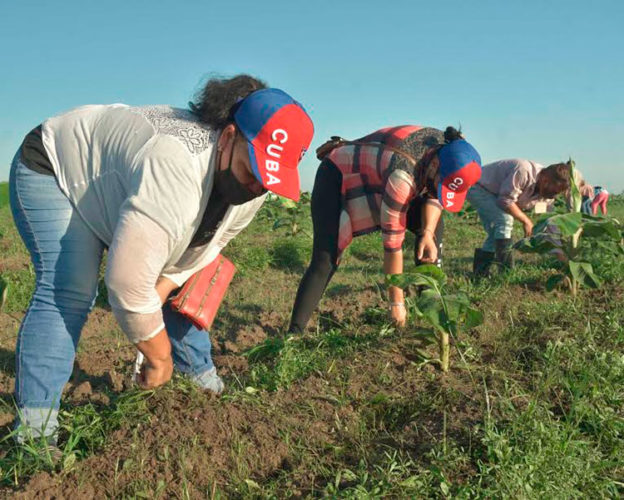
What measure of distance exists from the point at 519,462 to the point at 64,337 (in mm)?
1637

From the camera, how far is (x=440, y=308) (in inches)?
96.0

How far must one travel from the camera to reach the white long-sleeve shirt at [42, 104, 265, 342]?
1779mm

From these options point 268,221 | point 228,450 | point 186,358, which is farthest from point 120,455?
point 268,221

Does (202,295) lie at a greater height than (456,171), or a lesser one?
lesser

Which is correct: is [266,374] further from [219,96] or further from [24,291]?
[24,291]

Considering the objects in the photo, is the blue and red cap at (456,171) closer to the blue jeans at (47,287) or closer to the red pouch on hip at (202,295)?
the red pouch on hip at (202,295)

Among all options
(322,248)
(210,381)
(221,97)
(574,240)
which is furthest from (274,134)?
(574,240)

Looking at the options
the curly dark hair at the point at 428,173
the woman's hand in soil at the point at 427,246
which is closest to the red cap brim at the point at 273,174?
the curly dark hair at the point at 428,173

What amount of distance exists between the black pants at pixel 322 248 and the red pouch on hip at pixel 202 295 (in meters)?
0.87

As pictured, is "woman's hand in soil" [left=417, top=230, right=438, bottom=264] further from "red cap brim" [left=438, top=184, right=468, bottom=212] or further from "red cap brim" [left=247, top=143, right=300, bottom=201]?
"red cap brim" [left=247, top=143, right=300, bottom=201]

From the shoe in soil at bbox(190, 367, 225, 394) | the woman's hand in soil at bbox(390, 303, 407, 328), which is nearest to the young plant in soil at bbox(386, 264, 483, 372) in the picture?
the woman's hand in soil at bbox(390, 303, 407, 328)

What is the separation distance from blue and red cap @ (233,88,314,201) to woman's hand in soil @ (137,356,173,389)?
817 millimetres

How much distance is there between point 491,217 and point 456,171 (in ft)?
8.29

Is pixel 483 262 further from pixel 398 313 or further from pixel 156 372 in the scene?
pixel 156 372
